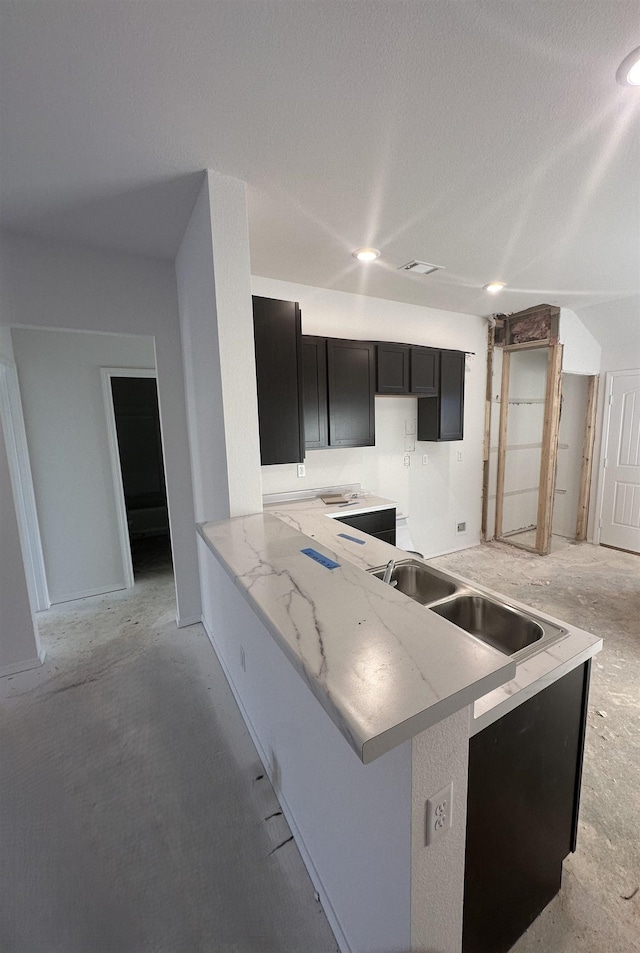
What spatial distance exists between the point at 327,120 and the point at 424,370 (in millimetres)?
2414

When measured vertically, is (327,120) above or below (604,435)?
above

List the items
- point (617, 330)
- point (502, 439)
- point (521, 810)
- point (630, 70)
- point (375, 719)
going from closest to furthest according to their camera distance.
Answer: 1. point (375, 719)
2. point (521, 810)
3. point (630, 70)
4. point (617, 330)
5. point (502, 439)

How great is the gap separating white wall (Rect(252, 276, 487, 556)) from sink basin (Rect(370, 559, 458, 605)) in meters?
1.88

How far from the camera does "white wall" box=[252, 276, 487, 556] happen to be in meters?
3.38

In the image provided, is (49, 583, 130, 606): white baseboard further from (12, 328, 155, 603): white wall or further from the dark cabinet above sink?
the dark cabinet above sink

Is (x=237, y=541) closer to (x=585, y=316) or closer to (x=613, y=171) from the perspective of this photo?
(x=613, y=171)

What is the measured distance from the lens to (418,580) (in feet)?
5.23

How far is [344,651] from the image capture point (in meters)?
0.78

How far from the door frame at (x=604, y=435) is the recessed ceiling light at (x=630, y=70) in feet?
12.7

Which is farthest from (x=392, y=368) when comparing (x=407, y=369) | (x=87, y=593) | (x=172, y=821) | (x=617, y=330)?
(x=87, y=593)

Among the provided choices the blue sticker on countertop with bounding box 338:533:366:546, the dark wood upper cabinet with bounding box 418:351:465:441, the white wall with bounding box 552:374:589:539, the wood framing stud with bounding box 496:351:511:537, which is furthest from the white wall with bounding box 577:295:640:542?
the blue sticker on countertop with bounding box 338:533:366:546

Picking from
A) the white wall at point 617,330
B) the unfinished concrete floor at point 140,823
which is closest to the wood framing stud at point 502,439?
the white wall at point 617,330

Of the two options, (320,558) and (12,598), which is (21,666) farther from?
(320,558)

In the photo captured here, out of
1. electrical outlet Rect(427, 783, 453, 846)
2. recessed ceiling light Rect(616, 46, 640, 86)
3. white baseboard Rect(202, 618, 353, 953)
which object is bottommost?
white baseboard Rect(202, 618, 353, 953)
